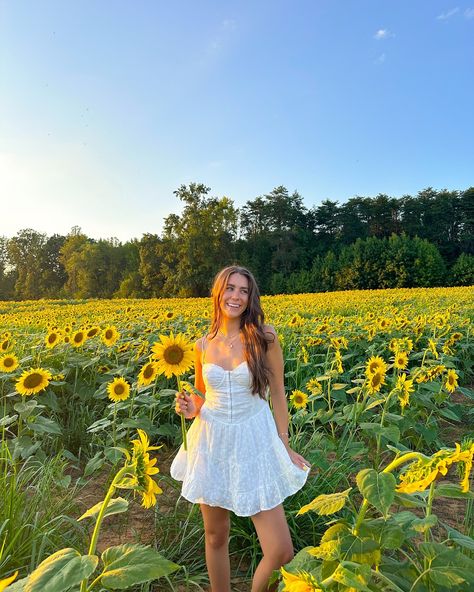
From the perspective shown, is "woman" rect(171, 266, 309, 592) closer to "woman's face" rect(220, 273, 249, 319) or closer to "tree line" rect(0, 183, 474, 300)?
"woman's face" rect(220, 273, 249, 319)

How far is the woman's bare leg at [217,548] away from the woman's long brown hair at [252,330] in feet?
1.87

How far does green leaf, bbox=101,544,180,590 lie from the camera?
1.04 meters

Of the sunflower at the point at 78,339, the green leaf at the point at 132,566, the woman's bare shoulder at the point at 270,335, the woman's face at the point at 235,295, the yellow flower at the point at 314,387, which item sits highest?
the woman's face at the point at 235,295

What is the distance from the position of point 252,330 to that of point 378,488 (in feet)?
3.98

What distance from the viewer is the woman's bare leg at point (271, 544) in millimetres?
1936

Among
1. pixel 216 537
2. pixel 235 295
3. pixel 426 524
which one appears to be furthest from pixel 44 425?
pixel 426 524

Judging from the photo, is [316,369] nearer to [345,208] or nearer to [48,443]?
[48,443]

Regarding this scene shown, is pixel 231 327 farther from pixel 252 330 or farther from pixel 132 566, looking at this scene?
pixel 132 566

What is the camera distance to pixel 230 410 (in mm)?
2189

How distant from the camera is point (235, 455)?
6.82 ft

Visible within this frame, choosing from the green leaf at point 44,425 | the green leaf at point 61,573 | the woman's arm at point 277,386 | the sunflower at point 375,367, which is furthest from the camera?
the sunflower at point 375,367

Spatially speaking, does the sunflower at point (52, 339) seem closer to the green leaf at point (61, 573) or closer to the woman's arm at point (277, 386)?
the woman's arm at point (277, 386)

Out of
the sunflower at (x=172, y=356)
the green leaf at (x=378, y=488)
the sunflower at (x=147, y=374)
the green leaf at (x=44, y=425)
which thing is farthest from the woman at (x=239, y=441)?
the green leaf at (x=44, y=425)

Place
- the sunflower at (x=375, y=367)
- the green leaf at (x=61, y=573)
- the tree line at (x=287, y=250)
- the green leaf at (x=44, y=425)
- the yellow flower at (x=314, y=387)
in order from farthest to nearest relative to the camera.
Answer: the tree line at (x=287, y=250), the yellow flower at (x=314, y=387), the sunflower at (x=375, y=367), the green leaf at (x=44, y=425), the green leaf at (x=61, y=573)
